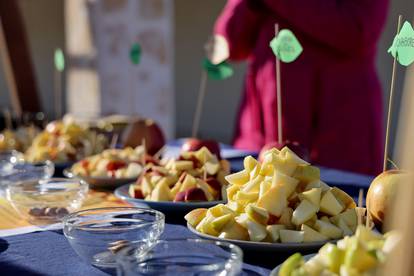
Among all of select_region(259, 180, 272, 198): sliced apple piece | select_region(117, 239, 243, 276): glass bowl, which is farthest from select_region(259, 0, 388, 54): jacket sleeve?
select_region(117, 239, 243, 276): glass bowl

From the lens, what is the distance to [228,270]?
78 centimetres

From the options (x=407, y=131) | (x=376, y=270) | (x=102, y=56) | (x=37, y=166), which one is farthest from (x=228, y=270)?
(x=102, y=56)

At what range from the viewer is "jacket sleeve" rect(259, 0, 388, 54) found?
6.61ft

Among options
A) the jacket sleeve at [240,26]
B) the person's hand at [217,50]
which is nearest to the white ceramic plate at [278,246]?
the person's hand at [217,50]

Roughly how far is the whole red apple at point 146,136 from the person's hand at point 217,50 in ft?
0.92

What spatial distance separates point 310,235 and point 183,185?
1.28 feet

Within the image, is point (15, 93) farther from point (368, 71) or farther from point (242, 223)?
point (242, 223)

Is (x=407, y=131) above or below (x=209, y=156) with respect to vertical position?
above

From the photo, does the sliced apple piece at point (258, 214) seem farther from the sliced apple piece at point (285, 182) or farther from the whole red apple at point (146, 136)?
the whole red apple at point (146, 136)

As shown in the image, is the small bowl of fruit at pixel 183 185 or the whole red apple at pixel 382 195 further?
the small bowl of fruit at pixel 183 185

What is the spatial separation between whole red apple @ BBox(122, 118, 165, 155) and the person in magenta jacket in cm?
41

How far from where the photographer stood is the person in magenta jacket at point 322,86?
2.08 meters

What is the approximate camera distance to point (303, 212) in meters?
0.97

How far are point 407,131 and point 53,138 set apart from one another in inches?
61.5
